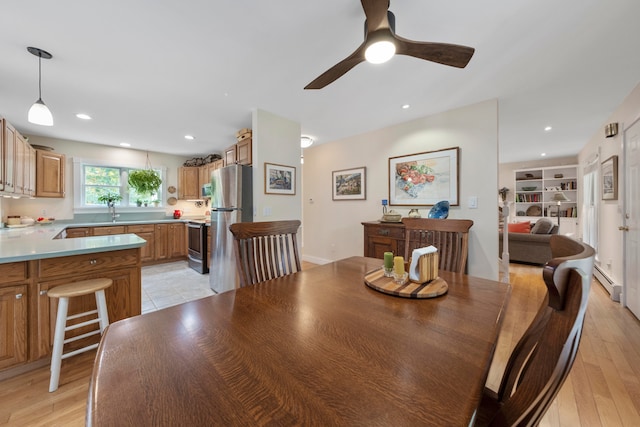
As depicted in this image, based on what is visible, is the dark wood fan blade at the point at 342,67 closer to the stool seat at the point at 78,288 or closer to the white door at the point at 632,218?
the stool seat at the point at 78,288

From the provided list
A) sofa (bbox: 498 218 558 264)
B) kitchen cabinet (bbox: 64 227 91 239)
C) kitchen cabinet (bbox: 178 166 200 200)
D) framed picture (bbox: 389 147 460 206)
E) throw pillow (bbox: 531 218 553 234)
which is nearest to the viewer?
framed picture (bbox: 389 147 460 206)

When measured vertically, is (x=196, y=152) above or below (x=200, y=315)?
above

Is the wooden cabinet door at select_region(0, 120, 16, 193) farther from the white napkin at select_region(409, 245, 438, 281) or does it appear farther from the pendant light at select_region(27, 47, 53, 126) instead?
the white napkin at select_region(409, 245, 438, 281)

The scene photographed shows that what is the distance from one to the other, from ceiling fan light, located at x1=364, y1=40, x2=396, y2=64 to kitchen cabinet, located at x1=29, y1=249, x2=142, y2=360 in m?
2.33

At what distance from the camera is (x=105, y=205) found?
4.75 metres

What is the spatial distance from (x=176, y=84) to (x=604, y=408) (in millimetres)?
4046

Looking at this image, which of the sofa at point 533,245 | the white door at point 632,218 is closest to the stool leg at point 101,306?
the white door at point 632,218

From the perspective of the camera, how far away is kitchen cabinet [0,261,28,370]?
1.57 meters

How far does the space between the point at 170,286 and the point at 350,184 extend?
320 cm

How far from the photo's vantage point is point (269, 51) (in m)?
1.94

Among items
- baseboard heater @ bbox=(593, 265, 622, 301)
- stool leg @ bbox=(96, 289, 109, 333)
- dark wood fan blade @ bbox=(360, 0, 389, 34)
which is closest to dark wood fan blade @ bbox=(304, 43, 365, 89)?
dark wood fan blade @ bbox=(360, 0, 389, 34)

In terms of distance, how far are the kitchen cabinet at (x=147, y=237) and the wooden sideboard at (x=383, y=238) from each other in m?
4.08

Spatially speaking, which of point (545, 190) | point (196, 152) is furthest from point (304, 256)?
point (545, 190)

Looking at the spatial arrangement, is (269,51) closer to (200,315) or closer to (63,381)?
(200,315)
